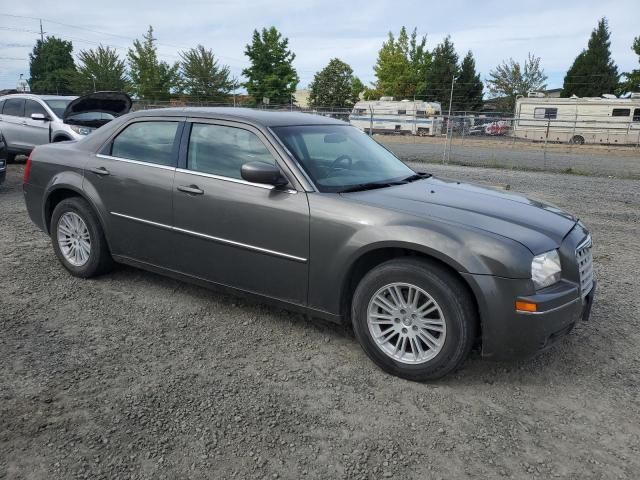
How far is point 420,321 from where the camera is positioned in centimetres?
325

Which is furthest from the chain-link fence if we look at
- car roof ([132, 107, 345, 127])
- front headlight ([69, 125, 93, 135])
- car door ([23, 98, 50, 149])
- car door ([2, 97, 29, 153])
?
car roof ([132, 107, 345, 127])

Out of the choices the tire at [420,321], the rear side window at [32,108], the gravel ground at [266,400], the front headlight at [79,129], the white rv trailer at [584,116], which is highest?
the white rv trailer at [584,116]

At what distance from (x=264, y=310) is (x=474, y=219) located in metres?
1.90

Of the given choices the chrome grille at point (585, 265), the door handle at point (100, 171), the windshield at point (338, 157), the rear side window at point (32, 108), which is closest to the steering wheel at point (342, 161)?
the windshield at point (338, 157)

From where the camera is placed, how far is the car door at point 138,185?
4254mm

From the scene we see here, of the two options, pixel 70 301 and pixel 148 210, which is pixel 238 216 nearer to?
pixel 148 210

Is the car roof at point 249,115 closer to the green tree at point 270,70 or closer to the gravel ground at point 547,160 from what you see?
the gravel ground at point 547,160

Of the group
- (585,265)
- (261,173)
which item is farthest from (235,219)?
(585,265)

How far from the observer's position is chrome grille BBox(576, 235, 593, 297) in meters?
3.34

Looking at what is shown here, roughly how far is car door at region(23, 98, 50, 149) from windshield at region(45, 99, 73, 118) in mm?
179

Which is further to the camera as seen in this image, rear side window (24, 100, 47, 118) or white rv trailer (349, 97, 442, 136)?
white rv trailer (349, 97, 442, 136)

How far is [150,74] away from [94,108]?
37.2m

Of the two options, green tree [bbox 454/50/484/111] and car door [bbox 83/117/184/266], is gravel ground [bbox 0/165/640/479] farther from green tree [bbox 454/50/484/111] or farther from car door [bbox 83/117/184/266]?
green tree [bbox 454/50/484/111]

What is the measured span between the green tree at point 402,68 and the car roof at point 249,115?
179ft
